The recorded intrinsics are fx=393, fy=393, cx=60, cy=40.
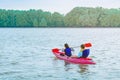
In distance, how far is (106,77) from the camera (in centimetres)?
2812

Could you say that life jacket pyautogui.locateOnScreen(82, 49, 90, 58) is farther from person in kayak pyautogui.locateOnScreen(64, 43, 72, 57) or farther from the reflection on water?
person in kayak pyautogui.locateOnScreen(64, 43, 72, 57)

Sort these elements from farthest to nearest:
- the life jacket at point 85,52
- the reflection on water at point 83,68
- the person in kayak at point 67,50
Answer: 1. the person in kayak at point 67,50
2. the life jacket at point 85,52
3. the reflection on water at point 83,68

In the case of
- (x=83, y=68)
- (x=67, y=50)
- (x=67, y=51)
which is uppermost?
(x=67, y=50)

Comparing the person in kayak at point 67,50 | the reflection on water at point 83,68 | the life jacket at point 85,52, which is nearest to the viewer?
the reflection on water at point 83,68


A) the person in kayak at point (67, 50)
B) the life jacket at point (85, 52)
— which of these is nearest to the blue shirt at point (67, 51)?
the person in kayak at point (67, 50)

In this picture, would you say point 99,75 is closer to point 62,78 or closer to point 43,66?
point 62,78

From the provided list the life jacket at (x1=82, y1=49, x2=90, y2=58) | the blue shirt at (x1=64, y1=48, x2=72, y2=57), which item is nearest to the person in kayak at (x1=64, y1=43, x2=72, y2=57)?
the blue shirt at (x1=64, y1=48, x2=72, y2=57)

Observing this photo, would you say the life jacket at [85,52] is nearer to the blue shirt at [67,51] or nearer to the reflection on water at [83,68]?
the reflection on water at [83,68]

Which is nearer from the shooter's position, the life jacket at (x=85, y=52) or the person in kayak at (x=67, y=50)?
the life jacket at (x=85, y=52)

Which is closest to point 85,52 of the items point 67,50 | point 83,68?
→ point 83,68

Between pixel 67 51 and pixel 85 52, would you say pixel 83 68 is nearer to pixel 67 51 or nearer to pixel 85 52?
pixel 85 52

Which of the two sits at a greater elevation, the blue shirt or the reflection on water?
the blue shirt

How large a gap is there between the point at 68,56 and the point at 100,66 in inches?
132

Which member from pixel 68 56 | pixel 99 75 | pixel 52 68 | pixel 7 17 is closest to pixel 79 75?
pixel 99 75
